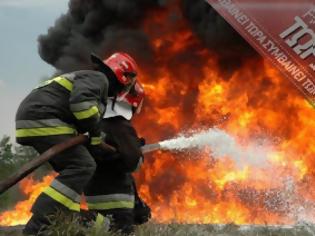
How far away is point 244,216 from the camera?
34.7 feet

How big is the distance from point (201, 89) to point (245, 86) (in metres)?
0.88

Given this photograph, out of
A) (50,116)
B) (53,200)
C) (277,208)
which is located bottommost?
(277,208)

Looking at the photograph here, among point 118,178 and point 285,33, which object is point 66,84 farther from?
point 285,33

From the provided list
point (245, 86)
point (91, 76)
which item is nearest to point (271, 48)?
point (245, 86)

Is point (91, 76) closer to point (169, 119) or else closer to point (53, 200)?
point (53, 200)

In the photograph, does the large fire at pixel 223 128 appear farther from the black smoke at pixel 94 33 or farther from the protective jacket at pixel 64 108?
the protective jacket at pixel 64 108

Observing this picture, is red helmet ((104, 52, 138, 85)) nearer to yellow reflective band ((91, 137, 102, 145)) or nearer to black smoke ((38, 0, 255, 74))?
yellow reflective band ((91, 137, 102, 145))

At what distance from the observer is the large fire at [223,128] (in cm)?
1065

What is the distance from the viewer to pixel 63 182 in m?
4.56

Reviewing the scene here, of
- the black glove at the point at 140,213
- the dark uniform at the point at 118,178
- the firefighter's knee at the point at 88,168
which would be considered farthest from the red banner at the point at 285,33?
the firefighter's knee at the point at 88,168

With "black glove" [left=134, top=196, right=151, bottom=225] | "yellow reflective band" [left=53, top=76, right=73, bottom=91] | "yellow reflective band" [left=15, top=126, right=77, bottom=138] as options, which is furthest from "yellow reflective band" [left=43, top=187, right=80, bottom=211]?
"black glove" [left=134, top=196, right=151, bottom=225]

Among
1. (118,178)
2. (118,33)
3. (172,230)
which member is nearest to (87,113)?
(118,178)

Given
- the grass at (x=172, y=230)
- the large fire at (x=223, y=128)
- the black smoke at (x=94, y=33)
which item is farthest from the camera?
the black smoke at (x=94, y=33)

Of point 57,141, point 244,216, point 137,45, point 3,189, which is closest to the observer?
point 3,189
